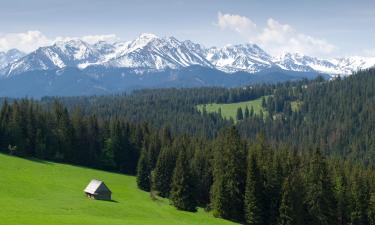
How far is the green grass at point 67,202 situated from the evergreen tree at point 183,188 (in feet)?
6.41

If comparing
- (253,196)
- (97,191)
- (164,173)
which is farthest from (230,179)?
(97,191)

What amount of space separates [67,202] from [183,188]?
84.7 feet

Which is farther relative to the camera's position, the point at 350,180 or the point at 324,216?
the point at 350,180

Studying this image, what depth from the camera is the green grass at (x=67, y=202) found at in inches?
2697

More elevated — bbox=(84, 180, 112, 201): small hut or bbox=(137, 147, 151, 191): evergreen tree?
bbox=(84, 180, 112, 201): small hut

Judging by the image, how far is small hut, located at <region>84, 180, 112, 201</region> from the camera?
9606cm

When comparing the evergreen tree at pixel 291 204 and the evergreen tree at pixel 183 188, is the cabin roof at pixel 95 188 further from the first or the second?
the evergreen tree at pixel 291 204

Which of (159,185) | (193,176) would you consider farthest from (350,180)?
(159,185)

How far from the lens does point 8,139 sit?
13588 centimetres

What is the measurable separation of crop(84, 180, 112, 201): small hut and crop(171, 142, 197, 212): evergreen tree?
45.4 feet

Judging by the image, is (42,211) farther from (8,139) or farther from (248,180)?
(8,139)

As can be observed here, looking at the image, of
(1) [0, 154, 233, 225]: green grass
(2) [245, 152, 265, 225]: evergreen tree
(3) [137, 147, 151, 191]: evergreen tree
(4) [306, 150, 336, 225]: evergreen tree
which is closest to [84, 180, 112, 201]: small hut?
(1) [0, 154, 233, 225]: green grass

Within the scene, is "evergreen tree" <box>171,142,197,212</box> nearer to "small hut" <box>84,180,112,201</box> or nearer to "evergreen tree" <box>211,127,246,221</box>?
"evergreen tree" <box>211,127,246,221</box>

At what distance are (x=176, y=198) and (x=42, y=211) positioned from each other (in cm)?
3550
